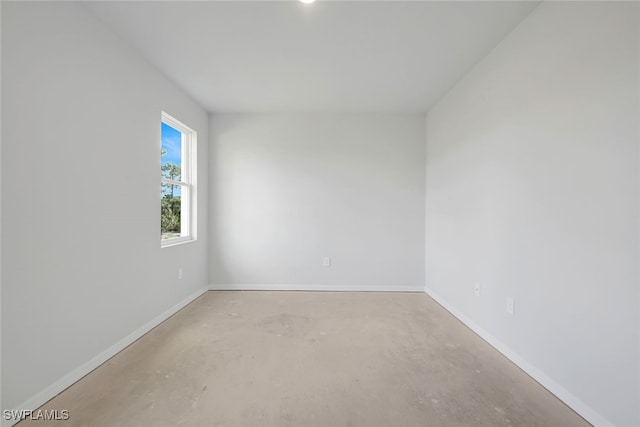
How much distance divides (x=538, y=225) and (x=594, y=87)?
0.83 meters

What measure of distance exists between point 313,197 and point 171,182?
1755 millimetres

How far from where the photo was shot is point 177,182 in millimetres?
2957

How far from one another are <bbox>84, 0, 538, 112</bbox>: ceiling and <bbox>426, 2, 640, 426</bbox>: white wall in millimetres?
388

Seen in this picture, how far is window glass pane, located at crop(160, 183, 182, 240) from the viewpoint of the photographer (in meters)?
2.76

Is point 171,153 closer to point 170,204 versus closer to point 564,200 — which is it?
point 170,204

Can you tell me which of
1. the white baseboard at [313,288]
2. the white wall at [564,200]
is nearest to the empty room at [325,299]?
the white wall at [564,200]

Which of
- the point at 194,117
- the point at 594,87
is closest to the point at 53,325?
the point at 194,117

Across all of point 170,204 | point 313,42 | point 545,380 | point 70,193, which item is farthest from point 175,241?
point 545,380

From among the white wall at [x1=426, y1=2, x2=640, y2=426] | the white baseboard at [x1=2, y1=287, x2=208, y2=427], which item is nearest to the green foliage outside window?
the white baseboard at [x1=2, y1=287, x2=208, y2=427]

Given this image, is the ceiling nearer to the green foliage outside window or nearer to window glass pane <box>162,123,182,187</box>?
window glass pane <box>162,123,182,187</box>

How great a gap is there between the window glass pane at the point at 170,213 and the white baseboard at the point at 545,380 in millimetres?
3245

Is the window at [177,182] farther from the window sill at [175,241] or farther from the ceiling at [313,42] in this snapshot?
the ceiling at [313,42]

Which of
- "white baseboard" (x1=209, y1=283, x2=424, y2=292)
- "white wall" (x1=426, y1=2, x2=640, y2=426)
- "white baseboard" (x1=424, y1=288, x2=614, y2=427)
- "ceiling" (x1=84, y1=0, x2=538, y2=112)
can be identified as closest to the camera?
"white wall" (x1=426, y1=2, x2=640, y2=426)

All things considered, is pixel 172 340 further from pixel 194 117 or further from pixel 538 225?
pixel 538 225
